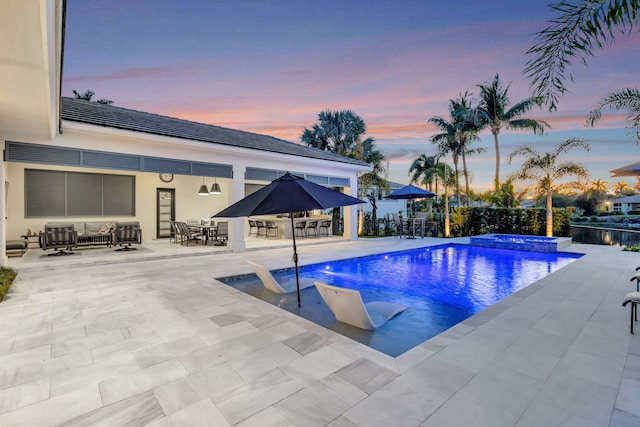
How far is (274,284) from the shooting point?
19.8 ft

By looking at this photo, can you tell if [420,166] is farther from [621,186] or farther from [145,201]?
[145,201]

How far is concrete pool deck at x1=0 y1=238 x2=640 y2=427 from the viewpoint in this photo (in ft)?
7.58

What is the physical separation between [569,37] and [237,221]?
9979 millimetres

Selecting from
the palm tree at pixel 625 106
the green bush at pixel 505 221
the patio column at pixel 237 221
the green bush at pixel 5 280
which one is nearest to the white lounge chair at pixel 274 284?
the green bush at pixel 5 280

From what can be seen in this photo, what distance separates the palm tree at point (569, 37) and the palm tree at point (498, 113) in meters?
16.7

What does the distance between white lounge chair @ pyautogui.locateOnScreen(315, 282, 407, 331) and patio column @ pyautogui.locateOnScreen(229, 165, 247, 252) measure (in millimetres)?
7517

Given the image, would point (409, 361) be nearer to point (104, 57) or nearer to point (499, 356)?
point (499, 356)

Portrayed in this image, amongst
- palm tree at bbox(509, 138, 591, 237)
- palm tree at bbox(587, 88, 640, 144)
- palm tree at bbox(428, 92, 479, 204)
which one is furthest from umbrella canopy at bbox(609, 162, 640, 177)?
palm tree at bbox(428, 92, 479, 204)

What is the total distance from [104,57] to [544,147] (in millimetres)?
19525

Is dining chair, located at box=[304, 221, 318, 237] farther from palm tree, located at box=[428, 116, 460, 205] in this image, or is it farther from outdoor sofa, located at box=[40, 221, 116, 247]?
palm tree, located at box=[428, 116, 460, 205]

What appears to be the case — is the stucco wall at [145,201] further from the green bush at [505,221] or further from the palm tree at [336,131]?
the green bush at [505,221]

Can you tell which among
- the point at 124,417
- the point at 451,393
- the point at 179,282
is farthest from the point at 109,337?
the point at 451,393

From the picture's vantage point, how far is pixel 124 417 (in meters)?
2.30

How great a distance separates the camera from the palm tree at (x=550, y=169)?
1295cm
